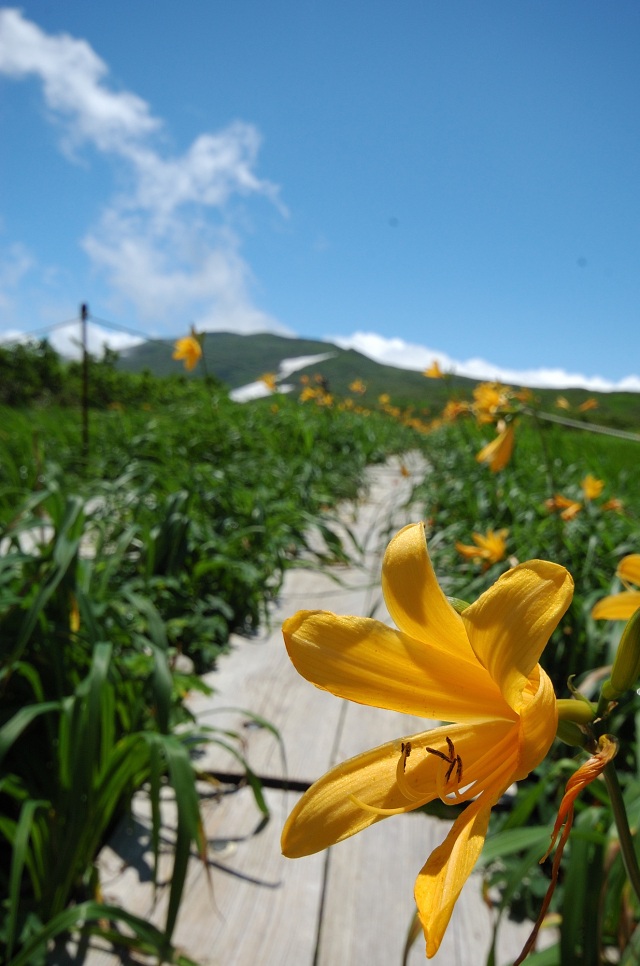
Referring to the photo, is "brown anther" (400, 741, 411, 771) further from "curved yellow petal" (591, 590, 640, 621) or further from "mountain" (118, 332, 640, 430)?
"mountain" (118, 332, 640, 430)

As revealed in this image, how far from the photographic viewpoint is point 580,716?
340 mm

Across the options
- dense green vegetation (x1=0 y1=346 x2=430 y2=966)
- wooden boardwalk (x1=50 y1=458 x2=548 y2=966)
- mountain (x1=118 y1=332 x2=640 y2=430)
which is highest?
mountain (x1=118 y1=332 x2=640 y2=430)

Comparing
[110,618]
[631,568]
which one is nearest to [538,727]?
[631,568]

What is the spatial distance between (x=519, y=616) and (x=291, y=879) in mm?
1192

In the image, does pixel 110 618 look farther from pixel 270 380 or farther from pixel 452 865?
pixel 270 380

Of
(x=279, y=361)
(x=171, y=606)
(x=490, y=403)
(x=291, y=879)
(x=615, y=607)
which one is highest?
(x=279, y=361)

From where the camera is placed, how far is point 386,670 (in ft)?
1.41

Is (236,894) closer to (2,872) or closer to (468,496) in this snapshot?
(2,872)

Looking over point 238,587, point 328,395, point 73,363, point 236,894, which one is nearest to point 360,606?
point 238,587

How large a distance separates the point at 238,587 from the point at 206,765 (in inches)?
35.1

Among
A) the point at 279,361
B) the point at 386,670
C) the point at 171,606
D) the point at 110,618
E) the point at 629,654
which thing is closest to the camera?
the point at 629,654

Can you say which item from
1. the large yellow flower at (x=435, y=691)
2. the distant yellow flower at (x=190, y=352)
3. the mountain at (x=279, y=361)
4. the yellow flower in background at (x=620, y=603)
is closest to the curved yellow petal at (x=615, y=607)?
the yellow flower in background at (x=620, y=603)

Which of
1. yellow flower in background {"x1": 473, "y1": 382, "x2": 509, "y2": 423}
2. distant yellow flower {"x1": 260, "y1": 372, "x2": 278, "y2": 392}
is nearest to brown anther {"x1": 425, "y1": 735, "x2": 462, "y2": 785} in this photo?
yellow flower in background {"x1": 473, "y1": 382, "x2": 509, "y2": 423}

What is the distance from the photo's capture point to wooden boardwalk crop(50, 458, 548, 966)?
3.66ft
